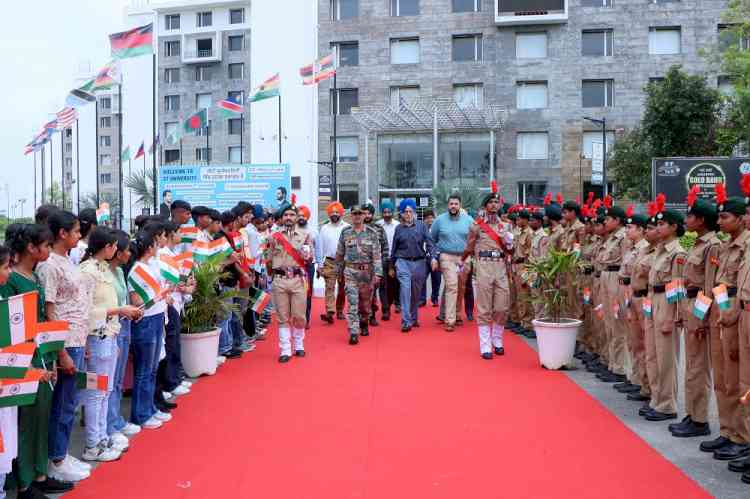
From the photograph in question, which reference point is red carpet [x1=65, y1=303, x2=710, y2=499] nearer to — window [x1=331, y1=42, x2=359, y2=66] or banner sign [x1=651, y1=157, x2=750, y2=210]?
banner sign [x1=651, y1=157, x2=750, y2=210]

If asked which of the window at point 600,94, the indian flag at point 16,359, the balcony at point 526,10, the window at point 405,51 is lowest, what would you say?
the indian flag at point 16,359

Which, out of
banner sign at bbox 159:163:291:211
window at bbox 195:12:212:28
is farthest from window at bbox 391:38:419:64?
window at bbox 195:12:212:28

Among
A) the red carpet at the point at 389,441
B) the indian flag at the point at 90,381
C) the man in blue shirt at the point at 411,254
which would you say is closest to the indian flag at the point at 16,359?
the indian flag at the point at 90,381

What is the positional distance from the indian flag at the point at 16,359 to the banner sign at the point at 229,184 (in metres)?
9.65

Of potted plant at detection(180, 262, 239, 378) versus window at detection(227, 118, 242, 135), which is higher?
window at detection(227, 118, 242, 135)

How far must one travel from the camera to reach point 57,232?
4312mm

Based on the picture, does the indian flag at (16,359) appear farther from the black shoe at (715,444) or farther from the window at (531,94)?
the window at (531,94)

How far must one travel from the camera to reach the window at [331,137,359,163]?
3384 centimetres

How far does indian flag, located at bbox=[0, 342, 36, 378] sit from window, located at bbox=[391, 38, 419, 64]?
30.9 m

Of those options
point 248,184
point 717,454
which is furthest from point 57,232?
point 248,184

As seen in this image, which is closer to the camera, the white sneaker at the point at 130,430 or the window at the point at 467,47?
the white sneaker at the point at 130,430

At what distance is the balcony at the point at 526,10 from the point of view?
31.9 meters

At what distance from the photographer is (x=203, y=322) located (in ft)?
24.4

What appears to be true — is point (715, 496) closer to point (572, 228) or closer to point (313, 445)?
point (313, 445)
